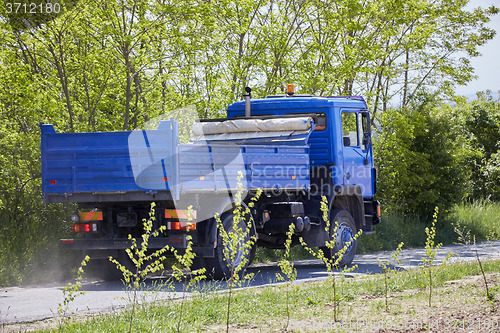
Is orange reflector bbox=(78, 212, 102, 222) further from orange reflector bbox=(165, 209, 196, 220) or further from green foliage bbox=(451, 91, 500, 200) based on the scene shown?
green foliage bbox=(451, 91, 500, 200)

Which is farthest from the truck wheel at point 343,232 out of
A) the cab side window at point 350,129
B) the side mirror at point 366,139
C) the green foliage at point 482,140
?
the green foliage at point 482,140

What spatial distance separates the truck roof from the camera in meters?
14.2

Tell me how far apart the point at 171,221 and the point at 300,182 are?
2.90 m

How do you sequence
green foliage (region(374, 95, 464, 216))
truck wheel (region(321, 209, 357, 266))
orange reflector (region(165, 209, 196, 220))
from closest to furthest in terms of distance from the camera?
orange reflector (region(165, 209, 196, 220)) → truck wheel (region(321, 209, 357, 266)) → green foliage (region(374, 95, 464, 216))

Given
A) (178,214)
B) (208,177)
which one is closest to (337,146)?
(208,177)

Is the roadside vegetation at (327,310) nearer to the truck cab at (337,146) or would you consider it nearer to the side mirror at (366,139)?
the truck cab at (337,146)

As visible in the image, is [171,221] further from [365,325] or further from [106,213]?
[365,325]

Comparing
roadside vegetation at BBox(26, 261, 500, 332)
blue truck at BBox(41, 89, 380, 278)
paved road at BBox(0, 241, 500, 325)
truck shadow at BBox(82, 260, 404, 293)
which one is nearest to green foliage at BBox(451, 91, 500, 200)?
paved road at BBox(0, 241, 500, 325)

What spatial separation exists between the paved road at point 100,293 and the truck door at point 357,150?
172 cm

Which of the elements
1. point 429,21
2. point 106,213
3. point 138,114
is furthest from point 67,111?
point 429,21

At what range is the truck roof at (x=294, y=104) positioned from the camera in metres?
14.2

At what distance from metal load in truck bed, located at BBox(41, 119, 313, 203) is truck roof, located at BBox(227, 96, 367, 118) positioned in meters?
2.95

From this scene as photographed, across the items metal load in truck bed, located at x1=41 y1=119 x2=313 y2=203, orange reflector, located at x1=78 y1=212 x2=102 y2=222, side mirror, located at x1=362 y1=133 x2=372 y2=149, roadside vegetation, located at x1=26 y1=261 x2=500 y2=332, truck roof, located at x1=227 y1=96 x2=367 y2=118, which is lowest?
roadside vegetation, located at x1=26 y1=261 x2=500 y2=332

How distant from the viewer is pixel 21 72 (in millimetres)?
13898
